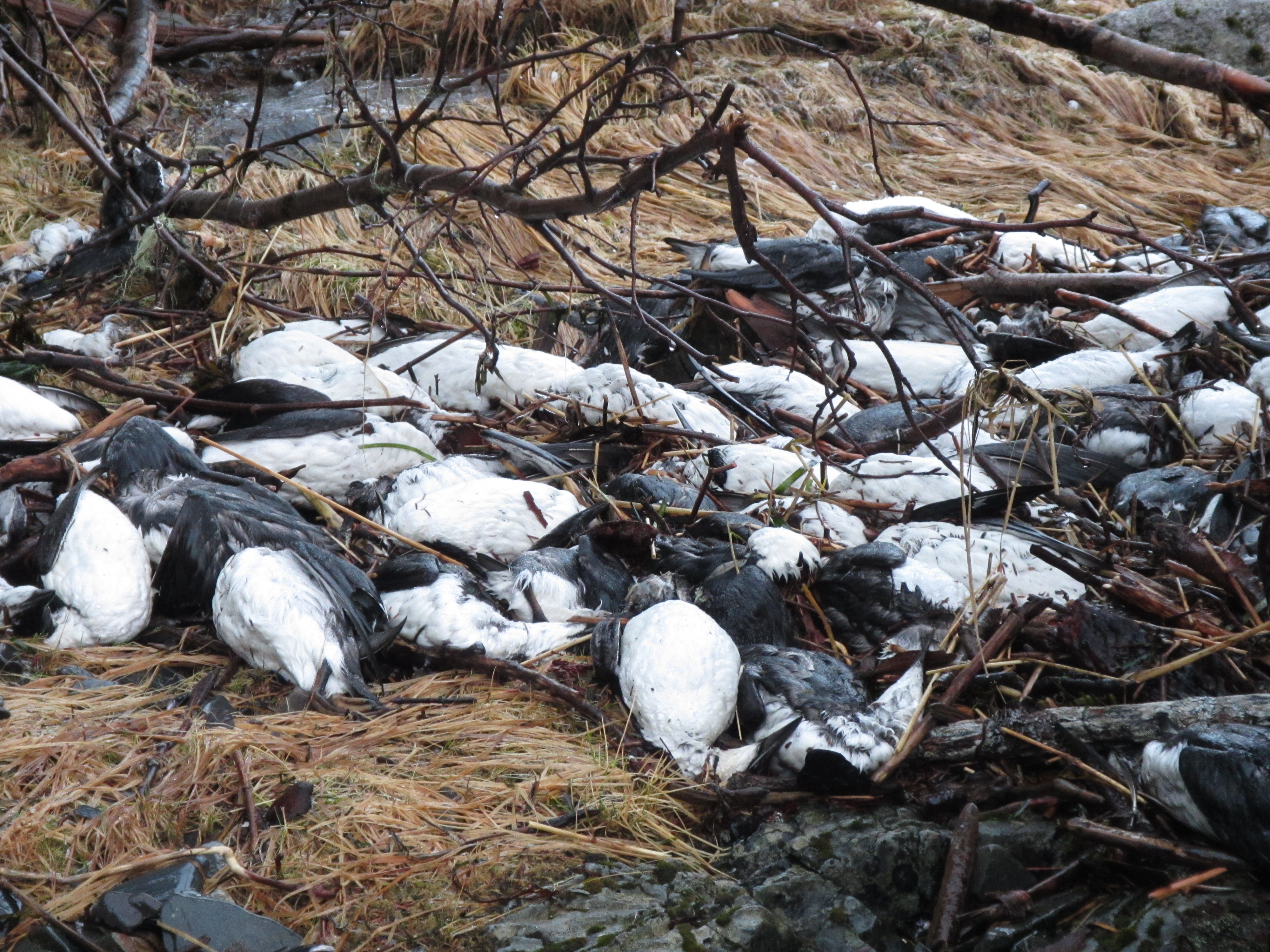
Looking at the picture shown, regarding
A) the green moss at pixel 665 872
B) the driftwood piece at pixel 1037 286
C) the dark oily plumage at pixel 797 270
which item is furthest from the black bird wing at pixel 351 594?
the driftwood piece at pixel 1037 286

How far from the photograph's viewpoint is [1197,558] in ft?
8.13

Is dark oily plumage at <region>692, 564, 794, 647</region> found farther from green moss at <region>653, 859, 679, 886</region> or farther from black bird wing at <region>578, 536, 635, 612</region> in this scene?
green moss at <region>653, 859, 679, 886</region>

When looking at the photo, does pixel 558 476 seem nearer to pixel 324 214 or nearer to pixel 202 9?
pixel 324 214

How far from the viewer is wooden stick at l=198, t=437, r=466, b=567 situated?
274cm

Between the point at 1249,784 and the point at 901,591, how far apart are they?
0.95m

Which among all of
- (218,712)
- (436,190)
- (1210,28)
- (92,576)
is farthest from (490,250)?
(1210,28)

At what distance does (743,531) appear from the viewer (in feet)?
9.09

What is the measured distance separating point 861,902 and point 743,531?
1.12 metres

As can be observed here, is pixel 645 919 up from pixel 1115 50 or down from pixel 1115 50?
down

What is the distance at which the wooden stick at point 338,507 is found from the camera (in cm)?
274

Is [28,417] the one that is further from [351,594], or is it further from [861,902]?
[861,902]

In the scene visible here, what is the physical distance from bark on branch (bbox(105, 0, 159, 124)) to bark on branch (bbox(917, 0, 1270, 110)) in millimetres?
4074

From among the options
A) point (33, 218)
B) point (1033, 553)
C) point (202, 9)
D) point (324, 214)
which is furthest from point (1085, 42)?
point (202, 9)

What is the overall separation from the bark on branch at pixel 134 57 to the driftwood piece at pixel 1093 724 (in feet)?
15.7
